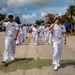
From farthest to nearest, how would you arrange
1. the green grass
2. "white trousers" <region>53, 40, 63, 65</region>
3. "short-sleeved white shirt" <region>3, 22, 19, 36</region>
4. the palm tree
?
the palm tree, "short-sleeved white shirt" <region>3, 22, 19, 36</region>, the green grass, "white trousers" <region>53, 40, 63, 65</region>

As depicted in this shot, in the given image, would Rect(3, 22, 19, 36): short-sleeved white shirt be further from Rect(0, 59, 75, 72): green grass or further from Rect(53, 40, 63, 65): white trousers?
Rect(53, 40, 63, 65): white trousers

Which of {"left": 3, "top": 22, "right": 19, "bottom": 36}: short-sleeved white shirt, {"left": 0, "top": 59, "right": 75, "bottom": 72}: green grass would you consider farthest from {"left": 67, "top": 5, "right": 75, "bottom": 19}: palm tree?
{"left": 0, "top": 59, "right": 75, "bottom": 72}: green grass

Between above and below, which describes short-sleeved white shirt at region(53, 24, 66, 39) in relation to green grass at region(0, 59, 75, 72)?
above

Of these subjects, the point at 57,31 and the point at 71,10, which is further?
the point at 71,10

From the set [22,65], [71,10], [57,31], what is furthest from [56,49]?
[71,10]

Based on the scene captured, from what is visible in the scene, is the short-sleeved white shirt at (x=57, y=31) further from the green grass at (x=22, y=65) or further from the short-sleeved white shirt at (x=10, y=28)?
the short-sleeved white shirt at (x=10, y=28)

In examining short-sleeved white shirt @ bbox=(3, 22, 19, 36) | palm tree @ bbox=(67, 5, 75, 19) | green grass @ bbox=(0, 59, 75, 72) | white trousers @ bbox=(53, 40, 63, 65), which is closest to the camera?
white trousers @ bbox=(53, 40, 63, 65)

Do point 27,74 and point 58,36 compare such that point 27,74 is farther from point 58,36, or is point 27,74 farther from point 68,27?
point 68,27

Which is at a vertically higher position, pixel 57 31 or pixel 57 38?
pixel 57 31

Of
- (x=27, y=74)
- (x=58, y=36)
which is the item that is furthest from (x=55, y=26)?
(x=27, y=74)

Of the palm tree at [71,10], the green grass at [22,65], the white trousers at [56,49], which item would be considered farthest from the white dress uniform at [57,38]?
the palm tree at [71,10]

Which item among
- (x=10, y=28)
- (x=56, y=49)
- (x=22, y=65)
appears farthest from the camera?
(x=10, y=28)

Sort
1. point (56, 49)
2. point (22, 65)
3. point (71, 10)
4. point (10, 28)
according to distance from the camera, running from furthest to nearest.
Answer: point (71, 10) < point (10, 28) < point (22, 65) < point (56, 49)

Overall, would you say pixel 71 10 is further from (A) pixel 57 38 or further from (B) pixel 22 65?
(A) pixel 57 38
